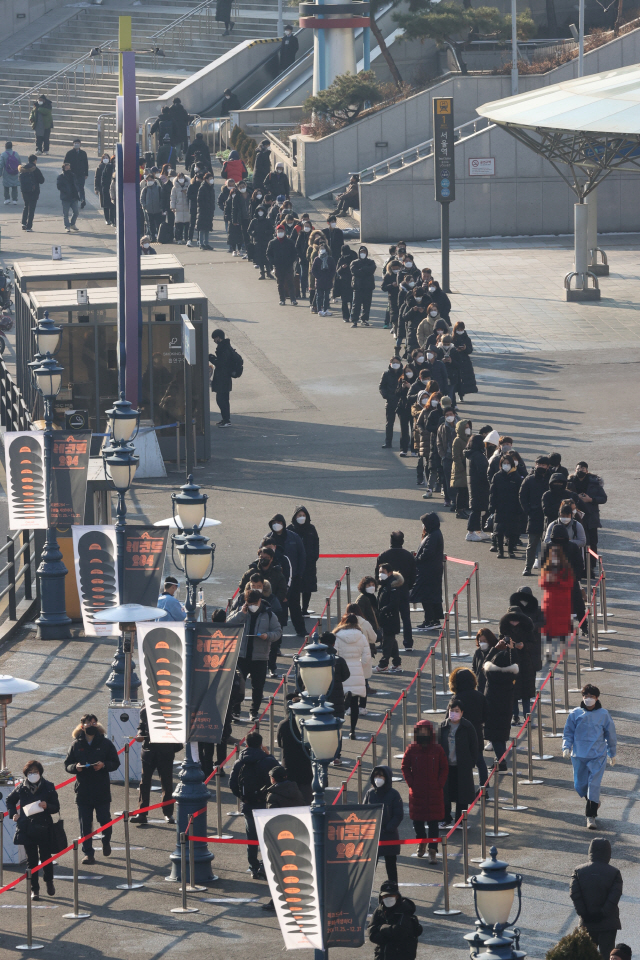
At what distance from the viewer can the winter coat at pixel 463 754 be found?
13398mm

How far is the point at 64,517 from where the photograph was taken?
1892 cm

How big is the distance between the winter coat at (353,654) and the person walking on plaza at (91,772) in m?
2.94

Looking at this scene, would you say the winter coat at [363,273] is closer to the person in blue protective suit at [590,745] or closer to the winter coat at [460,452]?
the winter coat at [460,452]

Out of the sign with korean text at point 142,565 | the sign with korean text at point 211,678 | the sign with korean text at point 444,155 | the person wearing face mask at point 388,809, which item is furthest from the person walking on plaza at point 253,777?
the sign with korean text at point 444,155

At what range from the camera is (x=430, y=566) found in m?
18.0

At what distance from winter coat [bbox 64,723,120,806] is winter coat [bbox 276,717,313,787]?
1.35 m

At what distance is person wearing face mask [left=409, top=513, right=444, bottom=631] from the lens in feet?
58.7

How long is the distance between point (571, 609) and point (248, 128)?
34888mm

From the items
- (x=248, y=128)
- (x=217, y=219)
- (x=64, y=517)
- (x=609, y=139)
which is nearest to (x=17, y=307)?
(x=64, y=517)

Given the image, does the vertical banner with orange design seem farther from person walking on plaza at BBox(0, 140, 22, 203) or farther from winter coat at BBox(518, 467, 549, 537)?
person walking on plaza at BBox(0, 140, 22, 203)

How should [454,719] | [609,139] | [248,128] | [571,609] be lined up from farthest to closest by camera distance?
[248,128] < [609,139] < [571,609] < [454,719]

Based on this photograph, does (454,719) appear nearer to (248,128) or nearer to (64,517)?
(64,517)

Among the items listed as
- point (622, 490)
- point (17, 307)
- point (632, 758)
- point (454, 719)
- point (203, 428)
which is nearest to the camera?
point (454, 719)

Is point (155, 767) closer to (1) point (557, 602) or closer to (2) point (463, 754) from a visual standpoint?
(2) point (463, 754)
